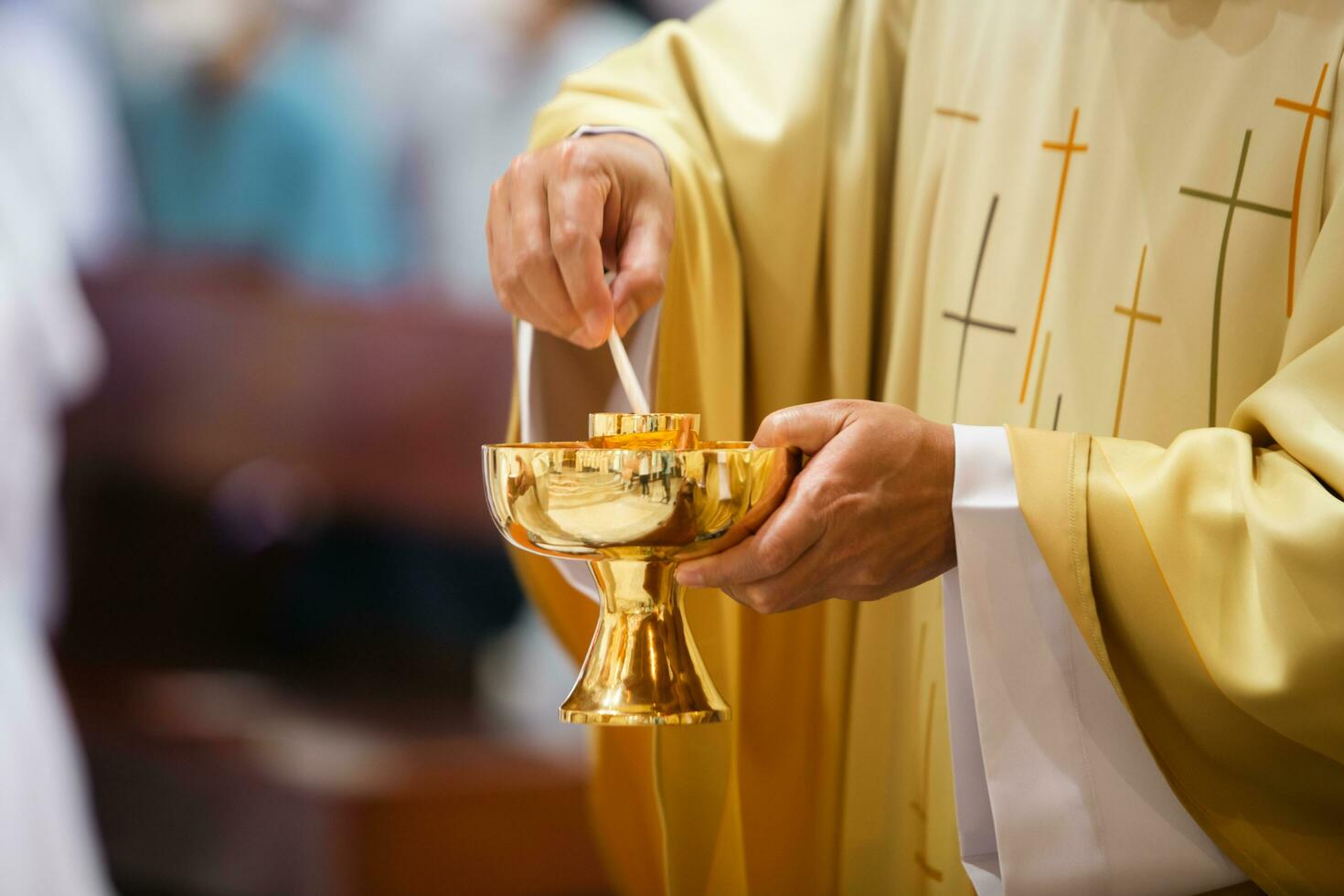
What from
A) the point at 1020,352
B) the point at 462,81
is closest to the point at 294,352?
the point at 462,81

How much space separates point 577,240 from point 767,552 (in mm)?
359

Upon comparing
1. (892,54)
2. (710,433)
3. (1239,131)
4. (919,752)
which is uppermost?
(892,54)

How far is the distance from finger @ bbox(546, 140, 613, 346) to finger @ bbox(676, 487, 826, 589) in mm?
265

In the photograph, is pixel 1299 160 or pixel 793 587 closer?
pixel 793 587

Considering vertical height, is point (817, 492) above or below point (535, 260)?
below

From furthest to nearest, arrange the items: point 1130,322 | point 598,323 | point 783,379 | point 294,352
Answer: point 294,352, point 783,379, point 1130,322, point 598,323

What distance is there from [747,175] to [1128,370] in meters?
0.52

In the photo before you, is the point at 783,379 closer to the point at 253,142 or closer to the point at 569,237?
the point at 569,237

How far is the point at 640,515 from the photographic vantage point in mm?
892

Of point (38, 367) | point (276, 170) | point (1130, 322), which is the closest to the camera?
point (1130, 322)

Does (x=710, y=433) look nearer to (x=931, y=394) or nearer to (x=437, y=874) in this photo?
(x=931, y=394)

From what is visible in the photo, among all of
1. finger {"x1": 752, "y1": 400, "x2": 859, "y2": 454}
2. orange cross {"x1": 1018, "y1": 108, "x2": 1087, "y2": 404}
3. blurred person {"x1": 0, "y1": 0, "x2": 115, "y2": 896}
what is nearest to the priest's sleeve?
finger {"x1": 752, "y1": 400, "x2": 859, "y2": 454}

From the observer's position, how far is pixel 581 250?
1133mm

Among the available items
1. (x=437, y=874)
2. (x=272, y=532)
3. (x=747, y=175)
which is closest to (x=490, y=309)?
(x=272, y=532)
